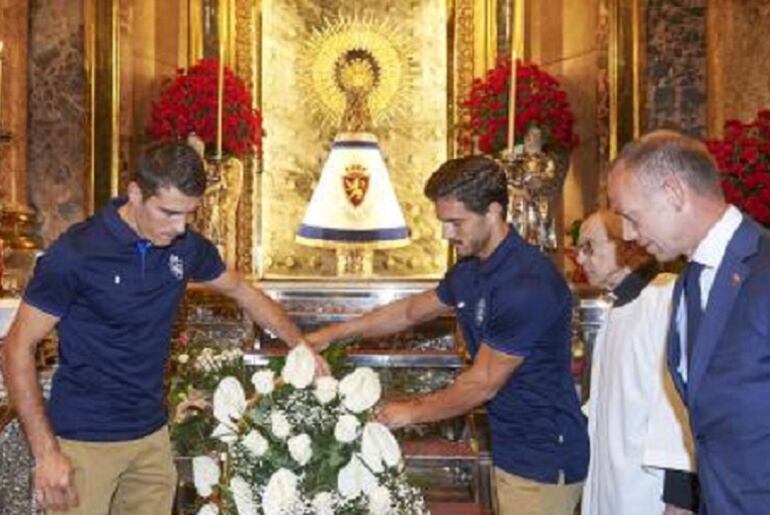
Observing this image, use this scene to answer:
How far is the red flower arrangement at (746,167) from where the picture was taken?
5469 mm

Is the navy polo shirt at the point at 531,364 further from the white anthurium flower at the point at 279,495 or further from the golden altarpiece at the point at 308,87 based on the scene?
the golden altarpiece at the point at 308,87

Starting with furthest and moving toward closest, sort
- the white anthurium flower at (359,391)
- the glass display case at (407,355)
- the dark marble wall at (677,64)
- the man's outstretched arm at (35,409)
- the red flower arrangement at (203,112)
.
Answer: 1. the red flower arrangement at (203,112)
2. the dark marble wall at (677,64)
3. the glass display case at (407,355)
4. the man's outstretched arm at (35,409)
5. the white anthurium flower at (359,391)

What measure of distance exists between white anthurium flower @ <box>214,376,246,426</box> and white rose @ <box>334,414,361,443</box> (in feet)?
0.83

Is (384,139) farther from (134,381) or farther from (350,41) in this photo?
(134,381)

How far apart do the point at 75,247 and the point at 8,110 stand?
4.62m

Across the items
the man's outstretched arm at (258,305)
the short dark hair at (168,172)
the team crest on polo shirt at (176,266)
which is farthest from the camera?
the man's outstretched arm at (258,305)

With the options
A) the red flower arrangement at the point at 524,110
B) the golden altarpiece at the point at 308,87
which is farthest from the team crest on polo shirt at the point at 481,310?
the red flower arrangement at the point at 524,110

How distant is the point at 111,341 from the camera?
3.65 metres

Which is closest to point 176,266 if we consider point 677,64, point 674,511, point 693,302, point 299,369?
point 299,369

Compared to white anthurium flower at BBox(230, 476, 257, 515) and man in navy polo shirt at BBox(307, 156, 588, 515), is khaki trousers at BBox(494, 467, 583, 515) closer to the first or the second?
man in navy polo shirt at BBox(307, 156, 588, 515)

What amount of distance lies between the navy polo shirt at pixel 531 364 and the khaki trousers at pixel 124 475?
1.08 meters

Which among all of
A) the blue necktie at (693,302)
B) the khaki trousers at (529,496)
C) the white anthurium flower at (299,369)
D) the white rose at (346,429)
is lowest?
the khaki trousers at (529,496)

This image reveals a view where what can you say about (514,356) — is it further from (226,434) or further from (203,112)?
(203,112)

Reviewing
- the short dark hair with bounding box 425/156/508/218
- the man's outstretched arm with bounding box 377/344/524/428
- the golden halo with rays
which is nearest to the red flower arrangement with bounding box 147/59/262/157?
the golden halo with rays
